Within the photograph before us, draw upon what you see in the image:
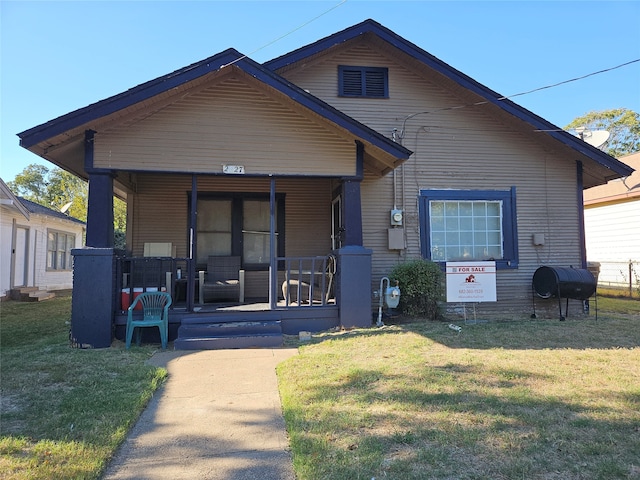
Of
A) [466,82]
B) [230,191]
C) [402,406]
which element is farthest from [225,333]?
[466,82]

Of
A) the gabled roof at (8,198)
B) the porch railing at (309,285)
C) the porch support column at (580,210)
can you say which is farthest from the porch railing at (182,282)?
the gabled roof at (8,198)

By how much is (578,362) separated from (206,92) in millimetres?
6458

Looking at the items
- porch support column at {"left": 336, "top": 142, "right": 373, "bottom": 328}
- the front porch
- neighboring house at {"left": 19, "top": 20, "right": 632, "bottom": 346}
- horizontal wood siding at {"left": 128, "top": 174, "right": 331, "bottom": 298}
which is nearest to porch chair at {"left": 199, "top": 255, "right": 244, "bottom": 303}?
the front porch

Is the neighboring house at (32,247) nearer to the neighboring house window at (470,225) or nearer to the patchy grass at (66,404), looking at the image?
the patchy grass at (66,404)

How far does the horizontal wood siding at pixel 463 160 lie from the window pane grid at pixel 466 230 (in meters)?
0.38

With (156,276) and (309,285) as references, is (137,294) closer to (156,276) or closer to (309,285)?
(156,276)

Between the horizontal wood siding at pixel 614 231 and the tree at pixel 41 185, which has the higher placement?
the tree at pixel 41 185

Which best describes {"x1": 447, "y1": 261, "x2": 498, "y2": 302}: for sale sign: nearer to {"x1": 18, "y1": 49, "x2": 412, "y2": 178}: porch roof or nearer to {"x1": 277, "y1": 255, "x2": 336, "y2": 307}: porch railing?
{"x1": 277, "y1": 255, "x2": 336, "y2": 307}: porch railing

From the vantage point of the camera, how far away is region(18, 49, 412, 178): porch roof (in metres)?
6.32

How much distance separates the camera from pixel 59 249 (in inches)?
725

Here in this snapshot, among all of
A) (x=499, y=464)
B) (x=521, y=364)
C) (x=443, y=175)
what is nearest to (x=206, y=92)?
(x=443, y=175)

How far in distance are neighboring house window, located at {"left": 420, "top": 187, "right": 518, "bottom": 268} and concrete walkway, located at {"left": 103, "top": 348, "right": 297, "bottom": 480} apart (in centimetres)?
515

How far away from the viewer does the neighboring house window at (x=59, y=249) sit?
57.5 feet

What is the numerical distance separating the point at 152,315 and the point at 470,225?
21.2 feet
